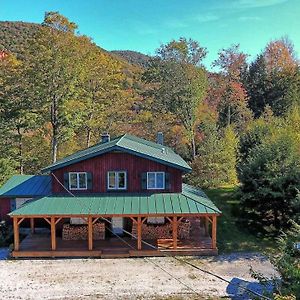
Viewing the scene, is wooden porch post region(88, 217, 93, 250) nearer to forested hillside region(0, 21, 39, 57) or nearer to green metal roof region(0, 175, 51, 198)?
green metal roof region(0, 175, 51, 198)

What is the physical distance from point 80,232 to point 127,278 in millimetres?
5269

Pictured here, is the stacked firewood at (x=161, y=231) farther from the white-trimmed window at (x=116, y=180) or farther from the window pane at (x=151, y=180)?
the white-trimmed window at (x=116, y=180)

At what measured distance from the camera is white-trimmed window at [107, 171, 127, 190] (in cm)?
2108

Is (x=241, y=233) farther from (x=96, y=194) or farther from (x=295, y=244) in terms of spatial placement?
(x=295, y=244)

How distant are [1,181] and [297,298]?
27.2 m

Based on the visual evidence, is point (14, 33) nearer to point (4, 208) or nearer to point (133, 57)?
point (133, 57)

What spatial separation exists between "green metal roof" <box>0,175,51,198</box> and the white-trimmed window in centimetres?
350

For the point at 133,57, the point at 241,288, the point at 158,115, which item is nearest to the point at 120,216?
the point at 241,288

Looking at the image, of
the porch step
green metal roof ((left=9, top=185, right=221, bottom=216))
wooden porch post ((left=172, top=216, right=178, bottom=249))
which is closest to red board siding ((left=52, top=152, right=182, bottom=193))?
green metal roof ((left=9, top=185, right=221, bottom=216))

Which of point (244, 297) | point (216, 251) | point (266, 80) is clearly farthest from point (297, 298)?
point (266, 80)

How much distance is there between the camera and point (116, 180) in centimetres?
2109

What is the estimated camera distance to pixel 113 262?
18141 millimetres

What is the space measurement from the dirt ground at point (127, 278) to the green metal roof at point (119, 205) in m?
2.17

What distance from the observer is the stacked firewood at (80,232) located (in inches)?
807
